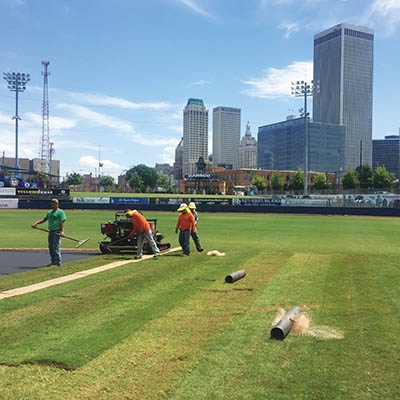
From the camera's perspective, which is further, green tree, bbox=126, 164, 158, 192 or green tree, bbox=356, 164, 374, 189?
green tree, bbox=126, 164, 158, 192

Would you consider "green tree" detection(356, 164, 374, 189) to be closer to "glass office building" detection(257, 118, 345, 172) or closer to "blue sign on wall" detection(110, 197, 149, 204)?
"glass office building" detection(257, 118, 345, 172)

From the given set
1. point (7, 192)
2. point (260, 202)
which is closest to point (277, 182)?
point (260, 202)

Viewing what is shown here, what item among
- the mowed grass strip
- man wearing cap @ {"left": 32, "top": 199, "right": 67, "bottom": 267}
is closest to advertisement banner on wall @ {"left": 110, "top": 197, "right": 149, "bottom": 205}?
man wearing cap @ {"left": 32, "top": 199, "right": 67, "bottom": 267}

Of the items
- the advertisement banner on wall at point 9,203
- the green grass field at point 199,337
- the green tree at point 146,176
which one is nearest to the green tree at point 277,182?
the green tree at point 146,176

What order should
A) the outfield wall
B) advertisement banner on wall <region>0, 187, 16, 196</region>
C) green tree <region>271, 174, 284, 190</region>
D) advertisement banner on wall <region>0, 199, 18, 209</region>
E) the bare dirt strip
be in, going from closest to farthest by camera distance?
the bare dirt strip
the outfield wall
advertisement banner on wall <region>0, 199, 18, 209</region>
advertisement banner on wall <region>0, 187, 16, 196</region>
green tree <region>271, 174, 284, 190</region>

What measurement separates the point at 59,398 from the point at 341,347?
3.39 meters

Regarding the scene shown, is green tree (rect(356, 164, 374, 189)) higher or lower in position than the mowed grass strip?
higher

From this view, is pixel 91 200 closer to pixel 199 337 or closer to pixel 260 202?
pixel 260 202

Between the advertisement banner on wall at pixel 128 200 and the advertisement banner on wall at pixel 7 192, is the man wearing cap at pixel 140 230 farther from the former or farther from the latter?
the advertisement banner on wall at pixel 7 192

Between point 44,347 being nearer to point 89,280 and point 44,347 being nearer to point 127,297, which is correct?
point 127,297

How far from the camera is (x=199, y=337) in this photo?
612 centimetres

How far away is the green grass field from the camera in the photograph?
4621 millimetres

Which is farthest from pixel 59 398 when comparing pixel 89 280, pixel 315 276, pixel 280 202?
pixel 280 202

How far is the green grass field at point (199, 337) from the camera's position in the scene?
4.62 metres
